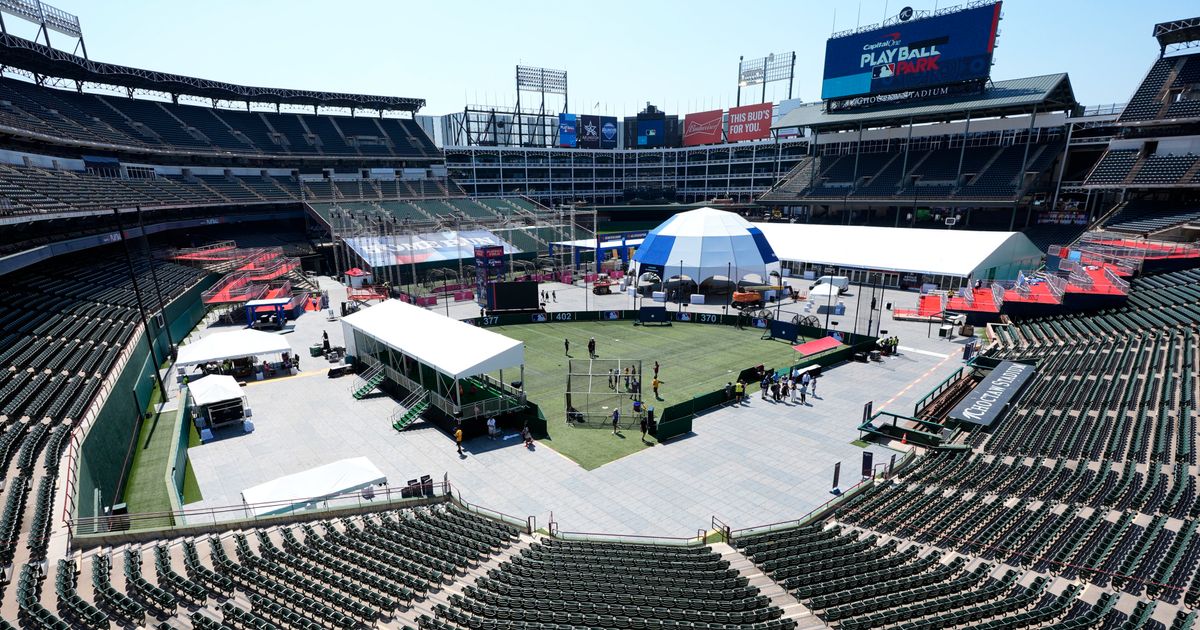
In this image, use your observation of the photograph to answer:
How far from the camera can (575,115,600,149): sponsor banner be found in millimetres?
110438

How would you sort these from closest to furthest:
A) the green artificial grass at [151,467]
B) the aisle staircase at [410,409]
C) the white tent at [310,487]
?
the white tent at [310,487], the green artificial grass at [151,467], the aisle staircase at [410,409]

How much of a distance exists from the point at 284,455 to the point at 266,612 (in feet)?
37.2

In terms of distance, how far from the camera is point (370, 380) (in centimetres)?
2939

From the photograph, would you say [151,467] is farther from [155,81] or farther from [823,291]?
[155,81]

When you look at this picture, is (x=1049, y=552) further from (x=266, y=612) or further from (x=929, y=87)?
(x=929, y=87)

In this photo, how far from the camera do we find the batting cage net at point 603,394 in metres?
25.4

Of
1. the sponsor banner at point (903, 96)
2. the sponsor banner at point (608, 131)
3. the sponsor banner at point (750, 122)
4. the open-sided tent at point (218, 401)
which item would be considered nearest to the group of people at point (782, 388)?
the open-sided tent at point (218, 401)

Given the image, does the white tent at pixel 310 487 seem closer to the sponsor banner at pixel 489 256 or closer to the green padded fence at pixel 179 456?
the green padded fence at pixel 179 456

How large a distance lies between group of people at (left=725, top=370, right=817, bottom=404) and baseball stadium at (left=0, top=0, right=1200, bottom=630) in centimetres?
26

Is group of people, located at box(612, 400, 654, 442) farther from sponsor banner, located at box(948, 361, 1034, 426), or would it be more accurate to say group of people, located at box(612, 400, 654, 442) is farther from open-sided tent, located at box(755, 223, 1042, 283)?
open-sided tent, located at box(755, 223, 1042, 283)

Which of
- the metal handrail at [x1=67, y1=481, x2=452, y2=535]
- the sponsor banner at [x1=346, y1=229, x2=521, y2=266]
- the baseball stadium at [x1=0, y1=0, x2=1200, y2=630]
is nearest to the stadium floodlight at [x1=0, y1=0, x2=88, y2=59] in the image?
the baseball stadium at [x1=0, y1=0, x2=1200, y2=630]

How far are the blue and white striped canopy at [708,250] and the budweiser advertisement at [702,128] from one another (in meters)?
66.7

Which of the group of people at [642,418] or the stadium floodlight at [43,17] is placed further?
Result: the stadium floodlight at [43,17]

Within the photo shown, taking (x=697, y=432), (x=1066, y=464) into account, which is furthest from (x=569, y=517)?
(x=1066, y=464)
